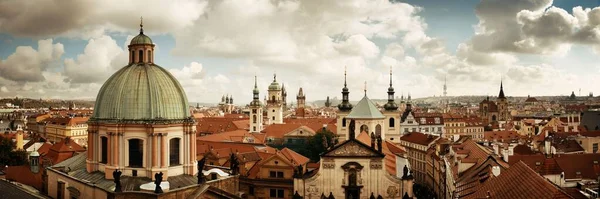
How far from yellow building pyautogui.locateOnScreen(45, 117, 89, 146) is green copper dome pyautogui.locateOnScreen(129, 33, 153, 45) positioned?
78.4 m

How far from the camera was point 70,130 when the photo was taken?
11056 centimetres

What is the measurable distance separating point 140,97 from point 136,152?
3.64 metres

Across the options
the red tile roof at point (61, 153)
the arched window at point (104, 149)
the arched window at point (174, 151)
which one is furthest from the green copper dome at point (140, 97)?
the red tile roof at point (61, 153)

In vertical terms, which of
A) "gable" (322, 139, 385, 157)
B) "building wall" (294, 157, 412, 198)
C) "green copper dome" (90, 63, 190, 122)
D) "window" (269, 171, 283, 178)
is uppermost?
"green copper dome" (90, 63, 190, 122)

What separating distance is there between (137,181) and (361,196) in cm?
1799

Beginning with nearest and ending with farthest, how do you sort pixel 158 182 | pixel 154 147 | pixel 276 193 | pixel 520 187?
1. pixel 520 187
2. pixel 158 182
3. pixel 154 147
4. pixel 276 193

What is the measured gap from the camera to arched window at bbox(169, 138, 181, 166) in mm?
34522

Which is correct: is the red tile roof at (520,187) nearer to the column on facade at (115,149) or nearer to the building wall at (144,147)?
the building wall at (144,147)

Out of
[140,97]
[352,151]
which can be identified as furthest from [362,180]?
[140,97]

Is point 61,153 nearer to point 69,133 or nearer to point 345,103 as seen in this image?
point 345,103

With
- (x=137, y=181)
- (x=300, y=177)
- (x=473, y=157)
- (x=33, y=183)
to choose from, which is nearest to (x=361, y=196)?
(x=300, y=177)

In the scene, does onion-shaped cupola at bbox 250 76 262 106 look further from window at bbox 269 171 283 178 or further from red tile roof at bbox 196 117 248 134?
window at bbox 269 171 283 178

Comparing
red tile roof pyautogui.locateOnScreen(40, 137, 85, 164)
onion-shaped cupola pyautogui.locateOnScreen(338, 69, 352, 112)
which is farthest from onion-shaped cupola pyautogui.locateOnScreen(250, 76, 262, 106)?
red tile roof pyautogui.locateOnScreen(40, 137, 85, 164)

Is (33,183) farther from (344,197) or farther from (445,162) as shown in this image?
(445,162)
